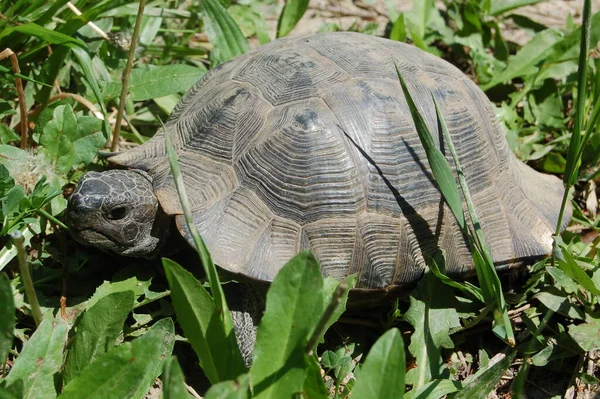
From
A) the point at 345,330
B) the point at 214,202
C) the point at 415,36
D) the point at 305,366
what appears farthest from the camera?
the point at 415,36

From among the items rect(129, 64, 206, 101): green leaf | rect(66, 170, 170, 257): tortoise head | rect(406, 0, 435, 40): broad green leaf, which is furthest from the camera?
rect(406, 0, 435, 40): broad green leaf

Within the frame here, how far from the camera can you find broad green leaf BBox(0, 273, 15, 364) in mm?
1891

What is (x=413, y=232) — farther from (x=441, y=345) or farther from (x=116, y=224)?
(x=116, y=224)

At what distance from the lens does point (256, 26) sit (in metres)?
4.15

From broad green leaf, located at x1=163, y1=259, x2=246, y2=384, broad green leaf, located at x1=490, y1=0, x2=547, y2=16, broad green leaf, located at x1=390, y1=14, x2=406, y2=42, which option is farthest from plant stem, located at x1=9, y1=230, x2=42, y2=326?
broad green leaf, located at x1=490, y1=0, x2=547, y2=16

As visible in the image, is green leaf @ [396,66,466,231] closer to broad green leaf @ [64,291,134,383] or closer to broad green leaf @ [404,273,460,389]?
broad green leaf @ [404,273,460,389]

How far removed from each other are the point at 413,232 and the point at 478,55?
1858 millimetres

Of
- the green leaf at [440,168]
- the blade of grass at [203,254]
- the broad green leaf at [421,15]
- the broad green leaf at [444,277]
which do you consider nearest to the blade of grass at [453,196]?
the green leaf at [440,168]

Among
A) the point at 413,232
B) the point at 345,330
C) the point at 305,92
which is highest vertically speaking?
the point at 305,92

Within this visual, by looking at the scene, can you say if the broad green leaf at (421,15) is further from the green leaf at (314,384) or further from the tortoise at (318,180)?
the green leaf at (314,384)

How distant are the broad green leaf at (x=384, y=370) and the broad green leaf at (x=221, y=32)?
87.2 inches

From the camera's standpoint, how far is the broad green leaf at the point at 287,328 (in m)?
1.91

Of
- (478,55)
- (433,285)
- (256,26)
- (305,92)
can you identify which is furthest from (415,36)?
(433,285)

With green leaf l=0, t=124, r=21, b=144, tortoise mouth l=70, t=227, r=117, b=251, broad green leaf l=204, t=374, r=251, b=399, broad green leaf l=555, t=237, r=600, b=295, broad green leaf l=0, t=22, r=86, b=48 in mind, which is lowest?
broad green leaf l=555, t=237, r=600, b=295
